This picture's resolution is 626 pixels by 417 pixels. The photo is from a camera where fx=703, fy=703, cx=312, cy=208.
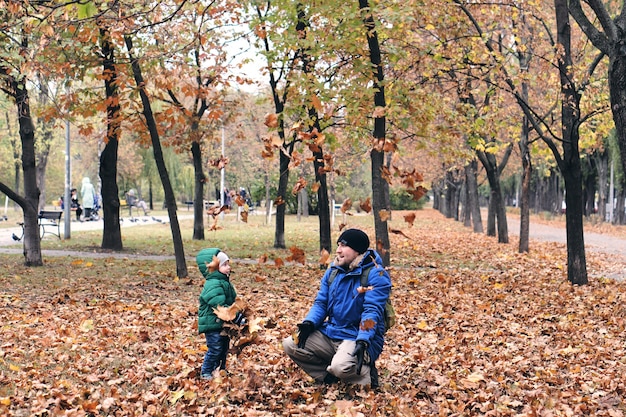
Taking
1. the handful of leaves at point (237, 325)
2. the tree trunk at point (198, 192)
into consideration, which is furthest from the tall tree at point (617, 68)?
the tree trunk at point (198, 192)

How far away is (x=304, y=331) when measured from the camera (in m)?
5.86

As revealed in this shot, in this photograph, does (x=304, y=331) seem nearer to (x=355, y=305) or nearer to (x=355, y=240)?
(x=355, y=305)

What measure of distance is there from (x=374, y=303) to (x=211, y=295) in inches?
53.6

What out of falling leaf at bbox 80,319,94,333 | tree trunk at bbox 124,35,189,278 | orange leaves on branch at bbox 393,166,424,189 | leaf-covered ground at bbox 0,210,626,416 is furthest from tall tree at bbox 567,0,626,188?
tree trunk at bbox 124,35,189,278

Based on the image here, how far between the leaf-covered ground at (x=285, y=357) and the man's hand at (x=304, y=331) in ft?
1.39

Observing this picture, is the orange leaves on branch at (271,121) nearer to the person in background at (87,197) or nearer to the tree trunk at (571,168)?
the tree trunk at (571,168)

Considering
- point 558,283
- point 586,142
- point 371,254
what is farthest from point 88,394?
point 586,142

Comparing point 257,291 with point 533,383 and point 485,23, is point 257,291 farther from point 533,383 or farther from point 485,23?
point 485,23

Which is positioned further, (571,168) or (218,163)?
(571,168)

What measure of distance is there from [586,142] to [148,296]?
39.6 ft

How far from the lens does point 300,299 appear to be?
11.2 m

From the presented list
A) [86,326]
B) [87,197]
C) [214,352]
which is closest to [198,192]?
[87,197]

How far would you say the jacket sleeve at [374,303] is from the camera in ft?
18.3

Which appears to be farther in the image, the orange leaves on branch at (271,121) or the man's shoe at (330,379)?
the orange leaves on branch at (271,121)
